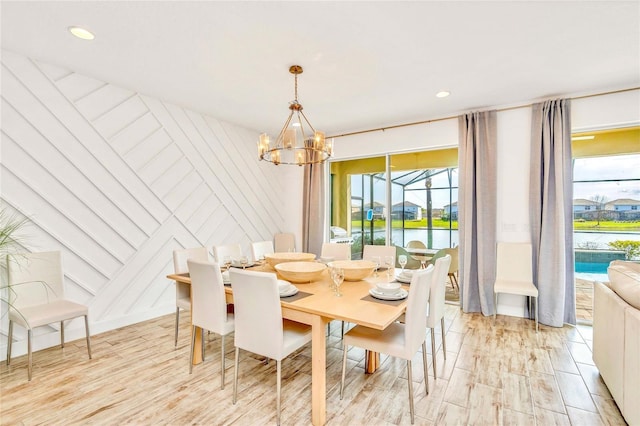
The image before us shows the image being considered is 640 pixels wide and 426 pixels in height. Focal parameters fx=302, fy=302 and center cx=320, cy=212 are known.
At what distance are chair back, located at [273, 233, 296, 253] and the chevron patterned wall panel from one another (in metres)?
1.09

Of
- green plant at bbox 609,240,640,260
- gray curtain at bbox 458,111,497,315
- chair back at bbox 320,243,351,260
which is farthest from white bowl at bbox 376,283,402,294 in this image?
green plant at bbox 609,240,640,260

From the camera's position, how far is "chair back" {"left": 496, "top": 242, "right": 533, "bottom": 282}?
3631 mm

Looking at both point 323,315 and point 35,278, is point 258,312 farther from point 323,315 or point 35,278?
point 35,278

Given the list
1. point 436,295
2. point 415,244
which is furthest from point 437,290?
point 415,244

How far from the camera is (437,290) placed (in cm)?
240

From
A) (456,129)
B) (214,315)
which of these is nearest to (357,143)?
(456,129)

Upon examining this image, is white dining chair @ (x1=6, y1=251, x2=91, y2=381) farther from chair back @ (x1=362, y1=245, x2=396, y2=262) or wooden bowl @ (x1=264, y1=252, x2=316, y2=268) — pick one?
chair back @ (x1=362, y1=245, x2=396, y2=262)

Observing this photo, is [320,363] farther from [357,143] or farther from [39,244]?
[357,143]

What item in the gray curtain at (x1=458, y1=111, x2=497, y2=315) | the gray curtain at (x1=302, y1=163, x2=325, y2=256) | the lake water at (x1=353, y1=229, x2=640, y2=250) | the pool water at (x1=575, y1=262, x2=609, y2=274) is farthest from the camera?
the gray curtain at (x1=302, y1=163, x2=325, y2=256)

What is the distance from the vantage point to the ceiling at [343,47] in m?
2.08

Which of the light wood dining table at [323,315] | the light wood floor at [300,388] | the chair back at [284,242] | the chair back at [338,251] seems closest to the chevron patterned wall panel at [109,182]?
the light wood floor at [300,388]

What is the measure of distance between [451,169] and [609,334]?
2.75 m

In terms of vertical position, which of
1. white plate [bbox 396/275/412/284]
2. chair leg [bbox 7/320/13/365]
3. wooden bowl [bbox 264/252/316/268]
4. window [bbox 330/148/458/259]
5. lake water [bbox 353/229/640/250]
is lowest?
chair leg [bbox 7/320/13/365]

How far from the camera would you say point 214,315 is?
226cm
